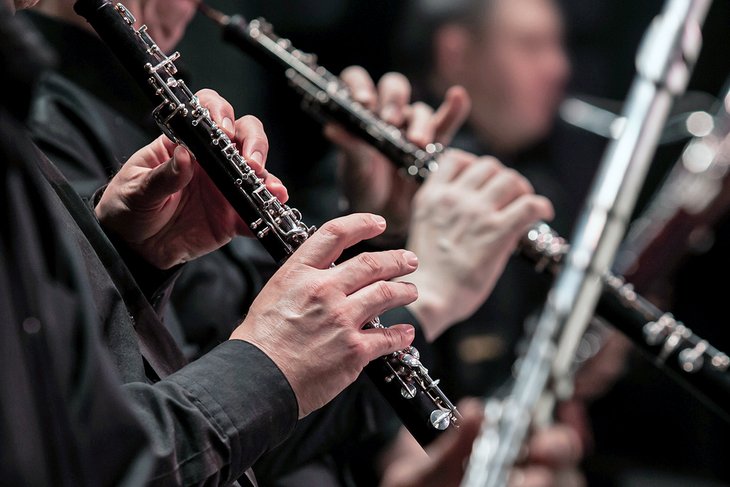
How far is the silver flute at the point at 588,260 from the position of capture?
0.56m

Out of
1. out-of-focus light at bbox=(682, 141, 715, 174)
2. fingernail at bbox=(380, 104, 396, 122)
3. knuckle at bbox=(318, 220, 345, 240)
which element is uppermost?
out-of-focus light at bbox=(682, 141, 715, 174)

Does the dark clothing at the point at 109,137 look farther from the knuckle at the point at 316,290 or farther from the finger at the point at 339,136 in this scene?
the knuckle at the point at 316,290

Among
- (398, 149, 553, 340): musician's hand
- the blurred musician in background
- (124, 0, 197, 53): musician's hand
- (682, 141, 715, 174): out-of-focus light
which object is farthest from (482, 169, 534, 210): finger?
the blurred musician in background

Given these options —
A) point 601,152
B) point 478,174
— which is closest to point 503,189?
point 478,174

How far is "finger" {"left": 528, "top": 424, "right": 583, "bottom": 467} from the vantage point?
49cm

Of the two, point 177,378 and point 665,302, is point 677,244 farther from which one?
point 177,378

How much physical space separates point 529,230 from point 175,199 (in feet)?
1.89

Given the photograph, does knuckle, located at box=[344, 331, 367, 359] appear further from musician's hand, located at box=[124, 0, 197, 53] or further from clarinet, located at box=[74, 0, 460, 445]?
musician's hand, located at box=[124, 0, 197, 53]

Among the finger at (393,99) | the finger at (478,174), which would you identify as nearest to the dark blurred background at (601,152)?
the finger at (393,99)

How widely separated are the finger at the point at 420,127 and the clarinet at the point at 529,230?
0.01 m

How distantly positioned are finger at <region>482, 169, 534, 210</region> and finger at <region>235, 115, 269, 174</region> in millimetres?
462

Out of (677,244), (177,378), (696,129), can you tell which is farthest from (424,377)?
(696,129)

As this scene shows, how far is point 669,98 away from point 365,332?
29 cm

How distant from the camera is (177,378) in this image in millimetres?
751
